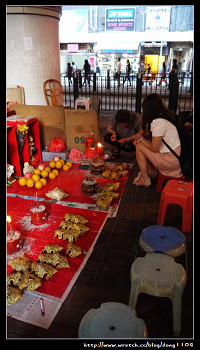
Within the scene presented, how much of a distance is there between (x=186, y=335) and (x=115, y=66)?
821 inches

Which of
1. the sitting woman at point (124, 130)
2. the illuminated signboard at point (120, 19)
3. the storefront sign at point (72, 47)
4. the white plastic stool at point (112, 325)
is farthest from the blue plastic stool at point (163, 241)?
the storefront sign at point (72, 47)

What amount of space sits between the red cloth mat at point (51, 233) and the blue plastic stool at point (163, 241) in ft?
2.64

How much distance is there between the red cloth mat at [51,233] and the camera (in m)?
2.64

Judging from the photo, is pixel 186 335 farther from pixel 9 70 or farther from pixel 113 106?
pixel 113 106

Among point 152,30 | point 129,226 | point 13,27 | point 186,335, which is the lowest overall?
point 186,335

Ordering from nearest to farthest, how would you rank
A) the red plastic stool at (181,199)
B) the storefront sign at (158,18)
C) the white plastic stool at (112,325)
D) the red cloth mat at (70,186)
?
the white plastic stool at (112,325) → the red plastic stool at (181,199) → the red cloth mat at (70,186) → the storefront sign at (158,18)

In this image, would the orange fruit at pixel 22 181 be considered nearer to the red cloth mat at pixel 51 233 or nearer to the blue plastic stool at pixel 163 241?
the red cloth mat at pixel 51 233

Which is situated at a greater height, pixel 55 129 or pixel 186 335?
pixel 55 129

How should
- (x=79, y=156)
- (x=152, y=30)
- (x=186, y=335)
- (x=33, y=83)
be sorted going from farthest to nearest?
(x=152, y=30) → (x=33, y=83) → (x=79, y=156) → (x=186, y=335)

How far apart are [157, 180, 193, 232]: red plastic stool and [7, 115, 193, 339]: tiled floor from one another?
0.18m

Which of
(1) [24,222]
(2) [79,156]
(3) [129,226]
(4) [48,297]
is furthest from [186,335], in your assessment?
(2) [79,156]

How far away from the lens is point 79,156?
5688 mm

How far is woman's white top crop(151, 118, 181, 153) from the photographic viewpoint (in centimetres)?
378

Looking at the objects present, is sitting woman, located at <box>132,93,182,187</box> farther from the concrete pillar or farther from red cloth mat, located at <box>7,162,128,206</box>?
the concrete pillar
